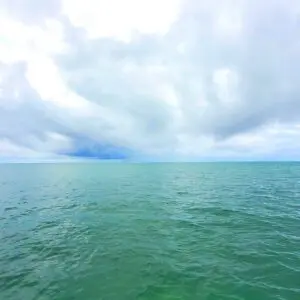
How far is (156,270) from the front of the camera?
1331 centimetres

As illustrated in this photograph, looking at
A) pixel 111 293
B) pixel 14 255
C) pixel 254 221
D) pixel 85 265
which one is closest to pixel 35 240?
pixel 14 255

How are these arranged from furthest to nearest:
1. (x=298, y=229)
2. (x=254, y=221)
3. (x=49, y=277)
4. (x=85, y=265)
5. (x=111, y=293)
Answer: (x=254, y=221) < (x=298, y=229) < (x=85, y=265) < (x=49, y=277) < (x=111, y=293)

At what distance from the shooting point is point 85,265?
14.0m

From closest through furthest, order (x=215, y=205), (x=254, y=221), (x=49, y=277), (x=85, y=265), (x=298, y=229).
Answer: (x=49, y=277), (x=85, y=265), (x=298, y=229), (x=254, y=221), (x=215, y=205)

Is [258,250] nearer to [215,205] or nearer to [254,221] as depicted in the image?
[254,221]

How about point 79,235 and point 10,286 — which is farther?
point 79,235

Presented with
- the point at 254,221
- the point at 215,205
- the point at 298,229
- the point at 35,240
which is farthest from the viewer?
the point at 215,205

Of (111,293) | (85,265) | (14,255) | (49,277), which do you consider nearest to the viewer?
(111,293)

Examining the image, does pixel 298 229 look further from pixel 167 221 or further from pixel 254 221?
pixel 167 221

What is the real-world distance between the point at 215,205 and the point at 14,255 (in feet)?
75.3

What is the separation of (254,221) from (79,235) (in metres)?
15.1

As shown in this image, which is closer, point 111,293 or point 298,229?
point 111,293

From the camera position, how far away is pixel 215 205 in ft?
104

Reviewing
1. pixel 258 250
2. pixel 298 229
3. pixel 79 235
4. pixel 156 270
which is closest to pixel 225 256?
pixel 258 250
